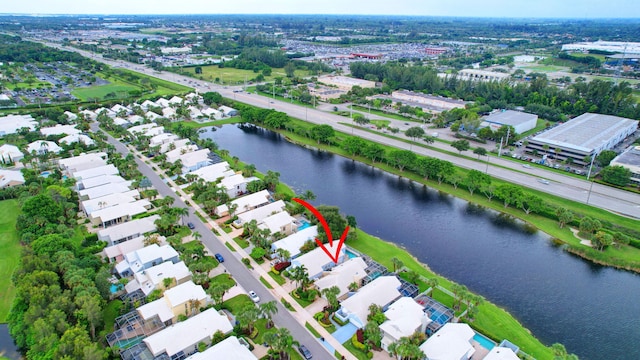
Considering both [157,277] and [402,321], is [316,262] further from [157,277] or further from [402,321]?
[157,277]

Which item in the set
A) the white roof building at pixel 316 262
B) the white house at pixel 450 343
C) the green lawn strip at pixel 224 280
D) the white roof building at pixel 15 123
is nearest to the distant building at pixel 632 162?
the white house at pixel 450 343

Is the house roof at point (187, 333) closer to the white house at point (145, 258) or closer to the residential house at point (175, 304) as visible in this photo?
the residential house at point (175, 304)

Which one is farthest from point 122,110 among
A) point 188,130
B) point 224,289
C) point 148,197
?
point 224,289

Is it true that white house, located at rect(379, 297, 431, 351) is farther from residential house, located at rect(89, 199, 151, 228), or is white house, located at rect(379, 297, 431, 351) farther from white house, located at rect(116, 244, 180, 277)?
residential house, located at rect(89, 199, 151, 228)

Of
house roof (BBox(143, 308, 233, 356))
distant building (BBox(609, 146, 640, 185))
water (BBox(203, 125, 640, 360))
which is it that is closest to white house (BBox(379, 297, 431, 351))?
water (BBox(203, 125, 640, 360))

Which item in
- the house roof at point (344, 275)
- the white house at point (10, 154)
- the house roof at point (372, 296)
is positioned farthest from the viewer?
the white house at point (10, 154)

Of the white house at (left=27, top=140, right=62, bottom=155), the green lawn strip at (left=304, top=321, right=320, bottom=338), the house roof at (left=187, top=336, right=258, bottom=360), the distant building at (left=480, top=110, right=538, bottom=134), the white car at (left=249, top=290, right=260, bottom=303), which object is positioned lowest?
the green lawn strip at (left=304, top=321, right=320, bottom=338)
